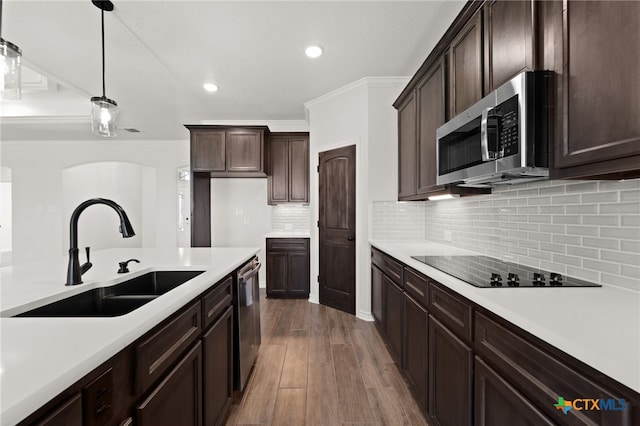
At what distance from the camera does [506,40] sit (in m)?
1.49

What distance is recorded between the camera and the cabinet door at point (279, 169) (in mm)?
4832

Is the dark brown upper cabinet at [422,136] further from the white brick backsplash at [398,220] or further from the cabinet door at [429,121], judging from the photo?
the white brick backsplash at [398,220]

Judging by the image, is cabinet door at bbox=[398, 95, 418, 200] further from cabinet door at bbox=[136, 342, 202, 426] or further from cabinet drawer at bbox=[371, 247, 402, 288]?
cabinet door at bbox=[136, 342, 202, 426]

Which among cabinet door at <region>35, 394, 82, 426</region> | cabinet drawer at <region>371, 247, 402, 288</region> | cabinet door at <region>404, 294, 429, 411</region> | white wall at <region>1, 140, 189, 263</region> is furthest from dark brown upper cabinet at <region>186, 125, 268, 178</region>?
cabinet door at <region>35, 394, 82, 426</region>

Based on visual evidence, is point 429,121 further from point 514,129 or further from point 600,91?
point 600,91

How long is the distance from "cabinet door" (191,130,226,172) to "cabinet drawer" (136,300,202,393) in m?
3.53

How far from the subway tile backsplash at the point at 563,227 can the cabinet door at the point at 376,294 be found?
0.82 m

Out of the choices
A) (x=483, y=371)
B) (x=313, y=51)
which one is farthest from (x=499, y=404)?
(x=313, y=51)

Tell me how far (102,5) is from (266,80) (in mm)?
1619

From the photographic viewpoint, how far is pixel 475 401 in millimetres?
1225

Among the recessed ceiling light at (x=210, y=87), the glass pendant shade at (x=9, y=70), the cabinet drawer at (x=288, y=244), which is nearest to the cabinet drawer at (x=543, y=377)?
the glass pendant shade at (x=9, y=70)

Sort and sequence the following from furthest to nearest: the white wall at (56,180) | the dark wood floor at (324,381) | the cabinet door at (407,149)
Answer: the white wall at (56,180) < the cabinet door at (407,149) < the dark wood floor at (324,381)

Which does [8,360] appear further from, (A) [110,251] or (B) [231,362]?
(A) [110,251]

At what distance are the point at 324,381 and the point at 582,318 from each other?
1.83m
